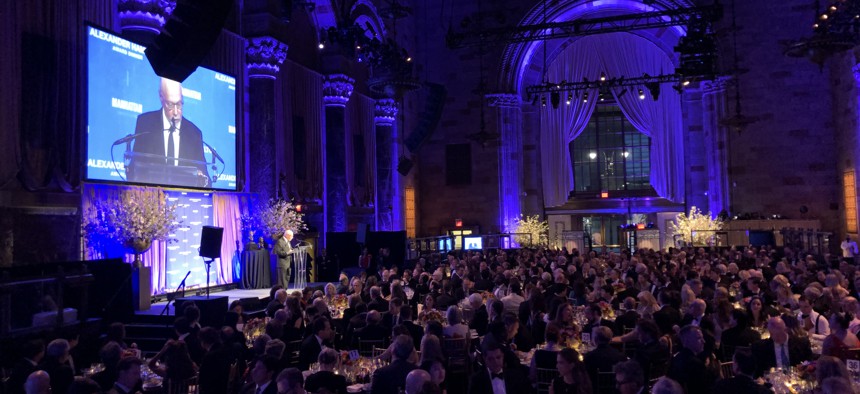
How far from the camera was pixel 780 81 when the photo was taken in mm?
25906

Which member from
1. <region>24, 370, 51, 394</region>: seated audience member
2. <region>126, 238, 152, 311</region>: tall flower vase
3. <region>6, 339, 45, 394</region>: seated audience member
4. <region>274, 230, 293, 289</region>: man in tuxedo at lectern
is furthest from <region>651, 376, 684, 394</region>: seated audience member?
<region>274, 230, 293, 289</region>: man in tuxedo at lectern

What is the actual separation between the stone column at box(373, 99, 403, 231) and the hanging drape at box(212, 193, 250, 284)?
7879 mm

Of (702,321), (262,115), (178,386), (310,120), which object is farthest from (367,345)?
(310,120)

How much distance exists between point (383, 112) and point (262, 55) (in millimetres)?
8486

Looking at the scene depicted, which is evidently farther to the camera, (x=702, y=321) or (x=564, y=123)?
(x=564, y=123)

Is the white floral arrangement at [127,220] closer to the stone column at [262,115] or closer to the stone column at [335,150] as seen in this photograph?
the stone column at [262,115]

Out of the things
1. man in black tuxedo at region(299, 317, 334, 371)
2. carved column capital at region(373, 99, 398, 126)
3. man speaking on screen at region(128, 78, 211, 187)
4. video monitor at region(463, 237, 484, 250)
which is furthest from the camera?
video monitor at region(463, 237, 484, 250)

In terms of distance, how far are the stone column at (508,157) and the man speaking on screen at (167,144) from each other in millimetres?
16100

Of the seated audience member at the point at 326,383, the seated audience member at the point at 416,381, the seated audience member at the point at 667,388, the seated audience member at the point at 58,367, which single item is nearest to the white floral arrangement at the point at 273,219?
the seated audience member at the point at 58,367

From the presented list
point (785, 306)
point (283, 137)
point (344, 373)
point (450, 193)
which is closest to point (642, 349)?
point (344, 373)

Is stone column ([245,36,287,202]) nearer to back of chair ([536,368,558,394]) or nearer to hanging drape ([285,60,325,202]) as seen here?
hanging drape ([285,60,325,202])

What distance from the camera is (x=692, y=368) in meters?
5.53

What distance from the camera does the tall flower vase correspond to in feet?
39.1

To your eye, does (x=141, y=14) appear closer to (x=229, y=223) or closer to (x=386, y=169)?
(x=229, y=223)
